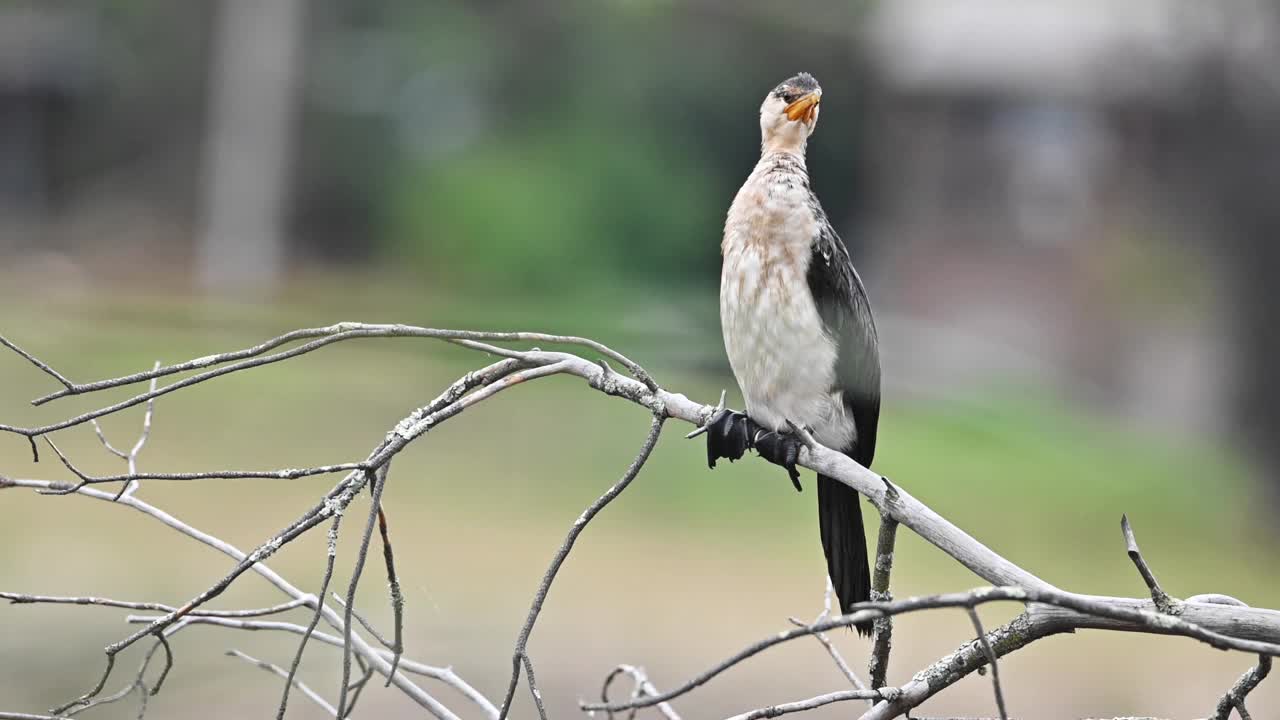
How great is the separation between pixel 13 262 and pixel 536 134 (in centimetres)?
569

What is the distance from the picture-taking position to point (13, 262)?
15562 millimetres

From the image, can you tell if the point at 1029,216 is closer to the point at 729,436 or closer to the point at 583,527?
the point at 729,436

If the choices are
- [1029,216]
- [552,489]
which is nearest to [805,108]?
[552,489]

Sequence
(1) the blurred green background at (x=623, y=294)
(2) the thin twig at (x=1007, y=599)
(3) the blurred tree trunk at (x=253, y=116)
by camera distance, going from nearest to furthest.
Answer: (2) the thin twig at (x=1007, y=599) < (1) the blurred green background at (x=623, y=294) < (3) the blurred tree trunk at (x=253, y=116)

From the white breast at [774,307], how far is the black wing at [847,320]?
17 mm

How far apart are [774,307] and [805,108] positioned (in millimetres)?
300

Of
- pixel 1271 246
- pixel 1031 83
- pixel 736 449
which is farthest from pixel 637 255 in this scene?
pixel 736 449

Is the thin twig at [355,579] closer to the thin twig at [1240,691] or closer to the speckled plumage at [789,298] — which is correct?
the thin twig at [1240,691]

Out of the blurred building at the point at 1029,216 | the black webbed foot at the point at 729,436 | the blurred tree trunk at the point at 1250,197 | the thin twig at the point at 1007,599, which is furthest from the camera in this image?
the blurred building at the point at 1029,216

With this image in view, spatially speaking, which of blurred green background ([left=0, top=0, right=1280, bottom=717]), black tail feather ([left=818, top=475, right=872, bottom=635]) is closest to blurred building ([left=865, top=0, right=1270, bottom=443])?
blurred green background ([left=0, top=0, right=1280, bottom=717])

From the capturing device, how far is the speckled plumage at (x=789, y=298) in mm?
2217

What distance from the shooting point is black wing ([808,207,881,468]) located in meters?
2.22

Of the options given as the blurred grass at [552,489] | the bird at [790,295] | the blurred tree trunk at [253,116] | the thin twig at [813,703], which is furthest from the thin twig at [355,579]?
the blurred tree trunk at [253,116]

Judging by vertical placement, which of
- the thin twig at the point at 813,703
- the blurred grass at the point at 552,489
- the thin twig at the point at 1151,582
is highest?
the blurred grass at the point at 552,489
